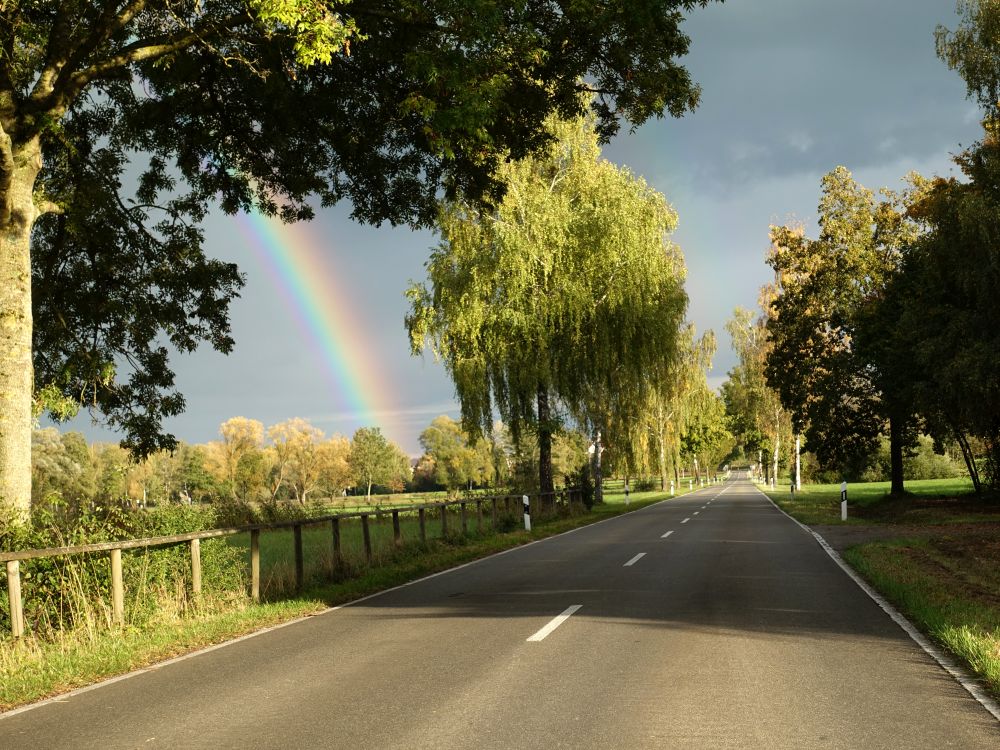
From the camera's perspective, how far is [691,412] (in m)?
50.7

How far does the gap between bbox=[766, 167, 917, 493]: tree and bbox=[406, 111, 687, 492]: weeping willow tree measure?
10410 mm

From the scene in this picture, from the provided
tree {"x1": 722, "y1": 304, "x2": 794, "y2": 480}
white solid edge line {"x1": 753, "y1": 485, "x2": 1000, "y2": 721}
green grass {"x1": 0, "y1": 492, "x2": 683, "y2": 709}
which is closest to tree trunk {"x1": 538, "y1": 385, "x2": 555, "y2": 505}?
green grass {"x1": 0, "y1": 492, "x2": 683, "y2": 709}

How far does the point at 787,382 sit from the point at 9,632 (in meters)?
35.0

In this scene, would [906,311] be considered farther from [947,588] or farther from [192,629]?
[192,629]

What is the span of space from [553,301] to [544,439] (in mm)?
4804

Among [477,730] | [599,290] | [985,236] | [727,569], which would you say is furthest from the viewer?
[599,290]

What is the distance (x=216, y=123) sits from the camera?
13742 mm

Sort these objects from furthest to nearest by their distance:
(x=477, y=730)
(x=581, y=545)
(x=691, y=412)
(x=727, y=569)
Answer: (x=691, y=412)
(x=581, y=545)
(x=727, y=569)
(x=477, y=730)

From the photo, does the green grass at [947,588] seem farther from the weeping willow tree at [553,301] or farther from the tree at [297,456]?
the tree at [297,456]

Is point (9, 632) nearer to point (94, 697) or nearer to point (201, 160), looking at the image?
point (94, 697)

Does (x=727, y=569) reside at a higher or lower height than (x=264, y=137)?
lower

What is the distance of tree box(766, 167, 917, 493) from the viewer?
35.5 metres

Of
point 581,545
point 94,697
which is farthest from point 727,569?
point 94,697

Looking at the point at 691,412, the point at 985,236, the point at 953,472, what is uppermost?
the point at 985,236
